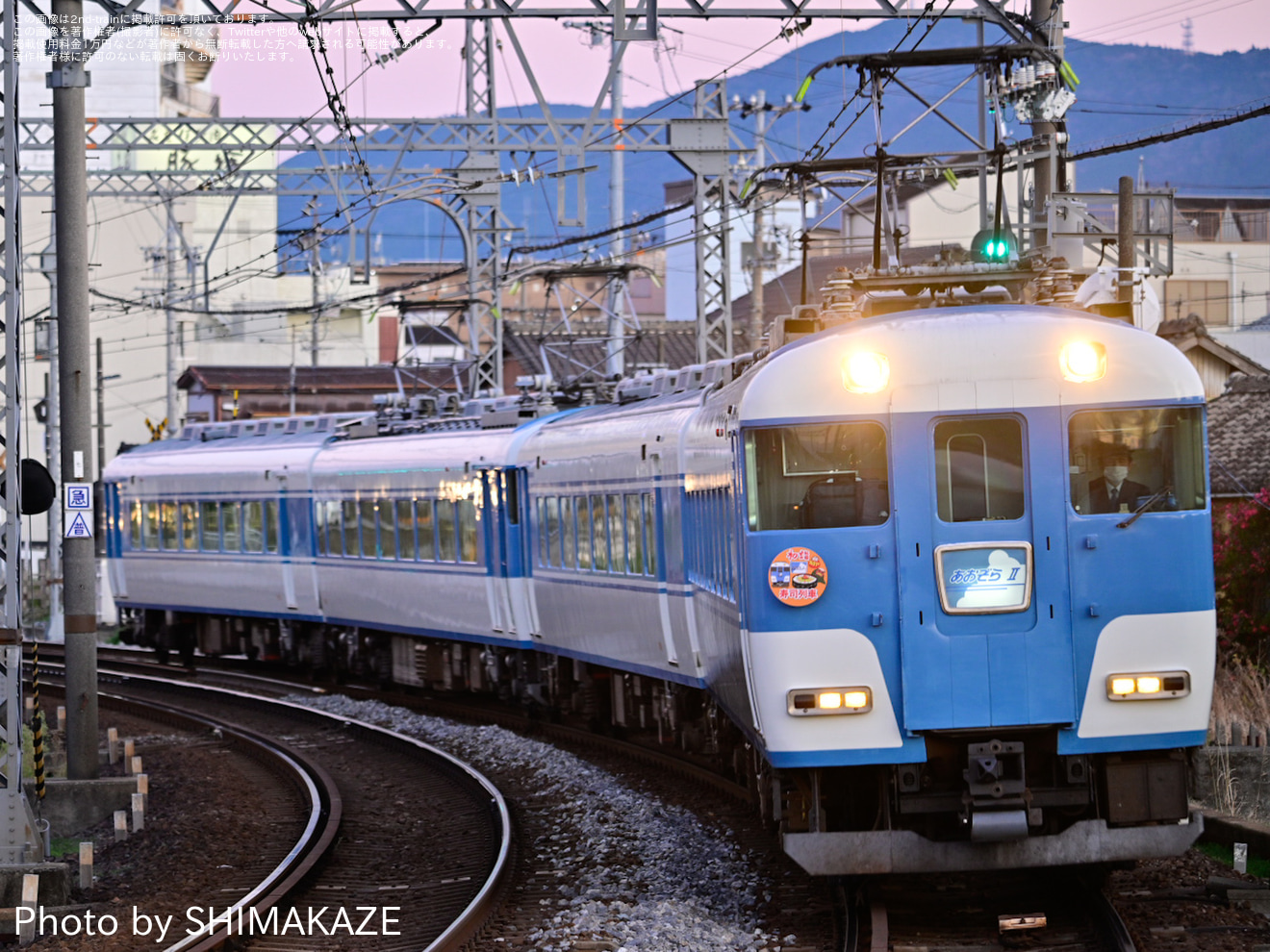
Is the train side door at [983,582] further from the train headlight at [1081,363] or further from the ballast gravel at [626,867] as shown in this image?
the ballast gravel at [626,867]

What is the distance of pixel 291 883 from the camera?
36.5 feet

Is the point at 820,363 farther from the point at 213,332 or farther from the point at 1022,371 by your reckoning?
the point at 213,332

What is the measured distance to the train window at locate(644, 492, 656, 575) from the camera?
46.2 feet

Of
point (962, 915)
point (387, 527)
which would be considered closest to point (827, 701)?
point (962, 915)

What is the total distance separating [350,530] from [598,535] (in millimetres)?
7640

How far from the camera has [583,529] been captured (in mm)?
16641

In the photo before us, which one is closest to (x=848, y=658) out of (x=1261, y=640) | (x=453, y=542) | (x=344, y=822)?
(x=344, y=822)

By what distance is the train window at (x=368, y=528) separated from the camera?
22.4 m

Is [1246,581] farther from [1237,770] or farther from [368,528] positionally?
[368,528]

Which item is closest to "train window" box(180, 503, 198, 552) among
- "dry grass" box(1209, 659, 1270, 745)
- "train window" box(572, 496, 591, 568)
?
"train window" box(572, 496, 591, 568)

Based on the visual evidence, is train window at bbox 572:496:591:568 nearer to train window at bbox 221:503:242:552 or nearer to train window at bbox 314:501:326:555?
train window at bbox 314:501:326:555

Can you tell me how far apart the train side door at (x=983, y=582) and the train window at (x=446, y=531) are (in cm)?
1211

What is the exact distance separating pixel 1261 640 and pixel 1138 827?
32.7 feet

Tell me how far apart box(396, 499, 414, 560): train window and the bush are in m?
8.66
